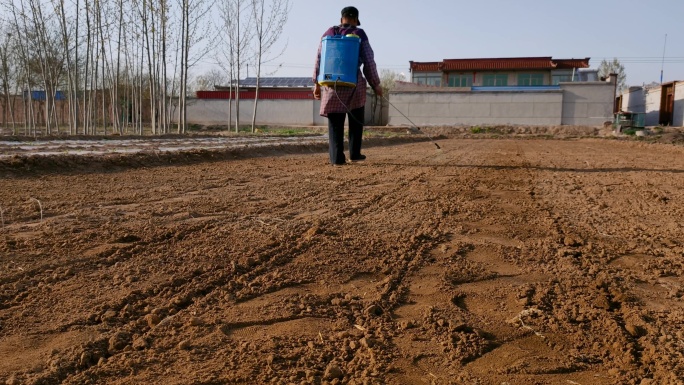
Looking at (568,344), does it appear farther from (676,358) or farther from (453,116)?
(453,116)

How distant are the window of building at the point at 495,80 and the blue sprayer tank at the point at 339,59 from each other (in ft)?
142

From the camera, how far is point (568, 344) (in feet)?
6.35

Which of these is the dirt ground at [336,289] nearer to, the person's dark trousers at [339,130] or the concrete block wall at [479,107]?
the person's dark trousers at [339,130]

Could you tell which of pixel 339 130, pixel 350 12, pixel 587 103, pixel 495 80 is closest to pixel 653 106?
pixel 587 103

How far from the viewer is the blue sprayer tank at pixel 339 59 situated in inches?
274

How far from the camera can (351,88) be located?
725 centimetres

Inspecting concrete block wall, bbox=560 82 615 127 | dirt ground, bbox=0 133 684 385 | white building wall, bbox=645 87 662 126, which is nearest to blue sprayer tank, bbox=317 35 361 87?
dirt ground, bbox=0 133 684 385

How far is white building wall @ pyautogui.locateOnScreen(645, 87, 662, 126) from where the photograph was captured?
32969mm

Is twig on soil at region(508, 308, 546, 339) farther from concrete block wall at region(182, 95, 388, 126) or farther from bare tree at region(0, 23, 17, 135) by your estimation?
concrete block wall at region(182, 95, 388, 126)

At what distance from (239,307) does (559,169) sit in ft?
22.0

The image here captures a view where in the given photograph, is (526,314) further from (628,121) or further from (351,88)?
(628,121)

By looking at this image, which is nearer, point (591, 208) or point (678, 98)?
point (591, 208)

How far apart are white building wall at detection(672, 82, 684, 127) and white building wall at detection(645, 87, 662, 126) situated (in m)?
1.96

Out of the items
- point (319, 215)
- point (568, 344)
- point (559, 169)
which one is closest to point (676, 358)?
point (568, 344)
